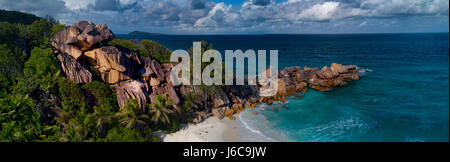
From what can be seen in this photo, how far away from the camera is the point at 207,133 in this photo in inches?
1105

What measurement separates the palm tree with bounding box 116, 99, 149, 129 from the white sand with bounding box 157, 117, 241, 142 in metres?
3.20

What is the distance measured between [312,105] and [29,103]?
40.3 metres

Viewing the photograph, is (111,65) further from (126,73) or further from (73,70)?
(73,70)

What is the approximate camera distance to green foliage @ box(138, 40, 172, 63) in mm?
38219

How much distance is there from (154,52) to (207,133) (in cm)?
1907

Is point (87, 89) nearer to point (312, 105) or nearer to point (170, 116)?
point (170, 116)

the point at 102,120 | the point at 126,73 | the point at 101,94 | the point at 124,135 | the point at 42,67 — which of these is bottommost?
the point at 124,135

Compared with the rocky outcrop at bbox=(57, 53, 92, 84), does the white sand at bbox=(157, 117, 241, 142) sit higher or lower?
lower

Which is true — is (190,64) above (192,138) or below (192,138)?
above

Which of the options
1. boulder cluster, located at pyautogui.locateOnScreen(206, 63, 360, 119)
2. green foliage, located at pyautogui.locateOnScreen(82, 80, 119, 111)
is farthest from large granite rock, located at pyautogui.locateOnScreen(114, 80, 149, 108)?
boulder cluster, located at pyautogui.locateOnScreen(206, 63, 360, 119)

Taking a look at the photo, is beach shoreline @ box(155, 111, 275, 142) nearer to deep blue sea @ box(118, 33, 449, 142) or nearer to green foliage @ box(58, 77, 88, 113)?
deep blue sea @ box(118, 33, 449, 142)

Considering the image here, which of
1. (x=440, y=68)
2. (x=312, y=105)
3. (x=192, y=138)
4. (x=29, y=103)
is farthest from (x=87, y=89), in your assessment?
(x=440, y=68)

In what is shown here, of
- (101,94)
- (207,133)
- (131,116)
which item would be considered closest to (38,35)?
(101,94)

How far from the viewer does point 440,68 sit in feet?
210
